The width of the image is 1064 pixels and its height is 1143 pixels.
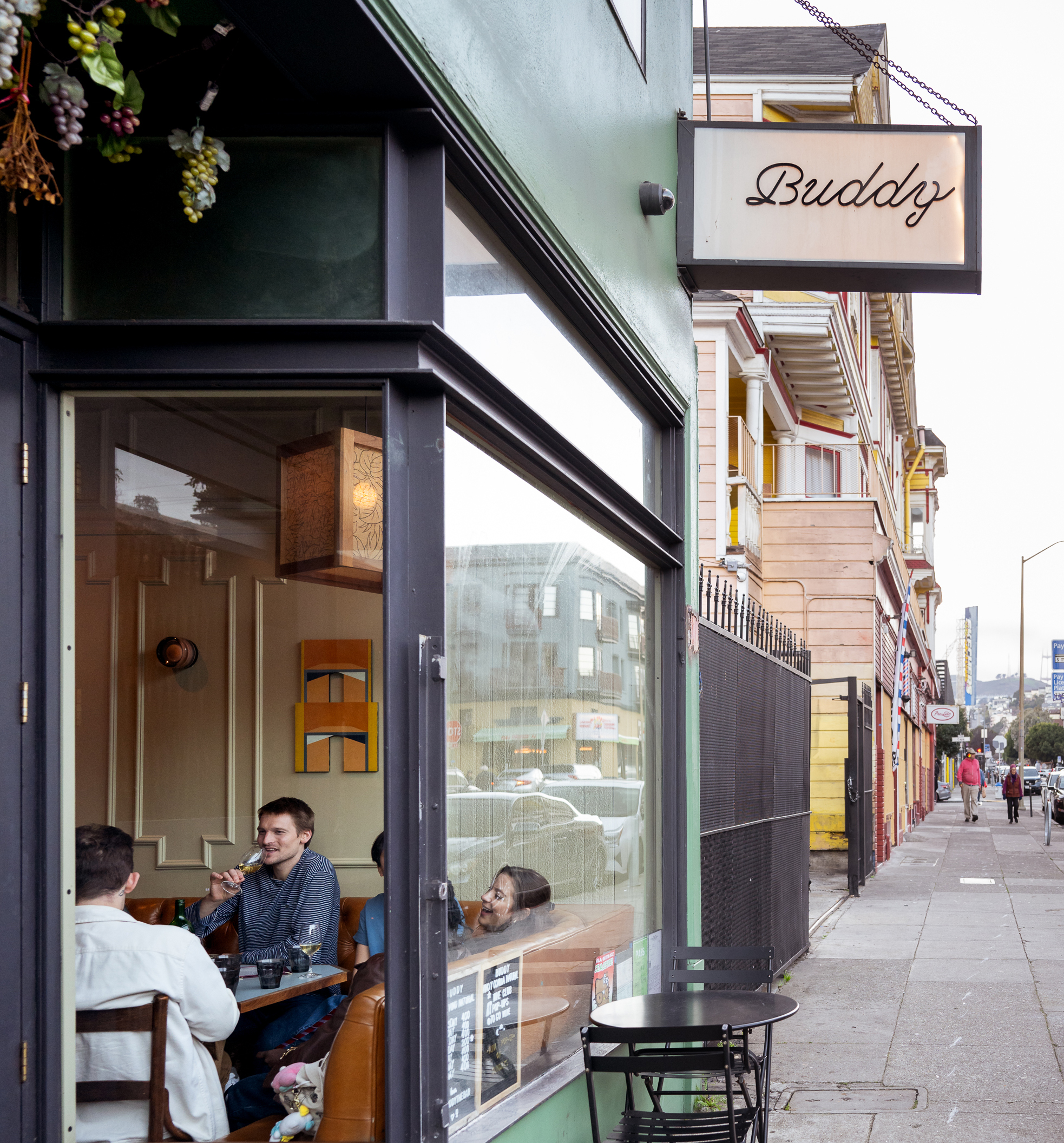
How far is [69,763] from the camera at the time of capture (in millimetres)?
3203

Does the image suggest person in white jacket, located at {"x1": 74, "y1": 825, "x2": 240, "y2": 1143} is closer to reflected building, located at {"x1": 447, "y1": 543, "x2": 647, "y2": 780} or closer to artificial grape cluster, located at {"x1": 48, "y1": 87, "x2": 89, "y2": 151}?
reflected building, located at {"x1": 447, "y1": 543, "x2": 647, "y2": 780}

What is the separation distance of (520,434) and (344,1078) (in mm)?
2055

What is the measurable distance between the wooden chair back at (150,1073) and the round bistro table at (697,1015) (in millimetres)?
1533

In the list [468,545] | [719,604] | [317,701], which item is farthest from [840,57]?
[468,545]

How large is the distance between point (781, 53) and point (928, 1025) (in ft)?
50.6

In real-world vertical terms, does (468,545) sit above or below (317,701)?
above

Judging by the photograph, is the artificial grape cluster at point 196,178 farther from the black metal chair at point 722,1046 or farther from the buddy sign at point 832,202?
the buddy sign at point 832,202

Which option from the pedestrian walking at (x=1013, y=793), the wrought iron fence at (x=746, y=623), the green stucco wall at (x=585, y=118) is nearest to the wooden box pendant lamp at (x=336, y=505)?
the green stucco wall at (x=585, y=118)

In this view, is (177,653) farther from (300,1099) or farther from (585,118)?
(585,118)

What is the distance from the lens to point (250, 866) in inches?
226

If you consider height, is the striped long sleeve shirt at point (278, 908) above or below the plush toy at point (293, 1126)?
above

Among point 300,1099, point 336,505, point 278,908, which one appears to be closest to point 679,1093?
point 300,1099

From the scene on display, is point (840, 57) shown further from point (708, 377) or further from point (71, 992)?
point (71, 992)

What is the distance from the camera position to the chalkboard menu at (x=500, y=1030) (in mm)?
4090
